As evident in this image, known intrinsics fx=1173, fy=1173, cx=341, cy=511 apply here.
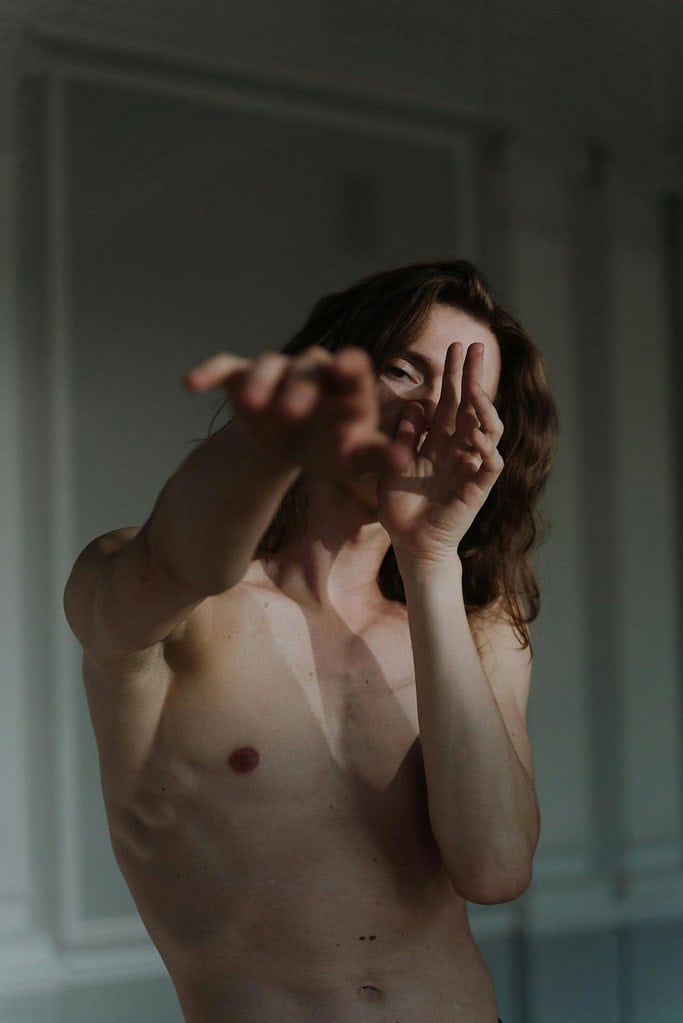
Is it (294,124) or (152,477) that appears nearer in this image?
(152,477)

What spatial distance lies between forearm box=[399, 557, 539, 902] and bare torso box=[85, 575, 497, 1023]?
60mm

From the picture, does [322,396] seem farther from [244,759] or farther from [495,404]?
[495,404]

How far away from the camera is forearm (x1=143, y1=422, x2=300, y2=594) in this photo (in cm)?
61

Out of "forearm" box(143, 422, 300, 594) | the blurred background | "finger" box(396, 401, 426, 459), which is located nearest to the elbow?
"finger" box(396, 401, 426, 459)

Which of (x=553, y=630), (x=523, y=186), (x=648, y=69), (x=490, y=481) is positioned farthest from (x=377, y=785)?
(x=648, y=69)

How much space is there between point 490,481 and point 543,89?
191 cm

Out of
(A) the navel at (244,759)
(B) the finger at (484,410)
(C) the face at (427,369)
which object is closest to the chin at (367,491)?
(C) the face at (427,369)

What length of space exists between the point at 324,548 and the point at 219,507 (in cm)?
54

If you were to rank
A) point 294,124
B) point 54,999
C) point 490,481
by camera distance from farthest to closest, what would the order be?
point 294,124 < point 54,999 < point 490,481

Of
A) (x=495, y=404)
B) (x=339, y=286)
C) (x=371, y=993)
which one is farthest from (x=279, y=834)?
(x=339, y=286)

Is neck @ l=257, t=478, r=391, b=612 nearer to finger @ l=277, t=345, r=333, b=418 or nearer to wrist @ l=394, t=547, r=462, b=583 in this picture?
wrist @ l=394, t=547, r=462, b=583

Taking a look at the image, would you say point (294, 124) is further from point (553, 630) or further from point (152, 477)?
point (553, 630)

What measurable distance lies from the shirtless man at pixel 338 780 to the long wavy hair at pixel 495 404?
0.05 m

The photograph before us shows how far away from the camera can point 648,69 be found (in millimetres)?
2703
